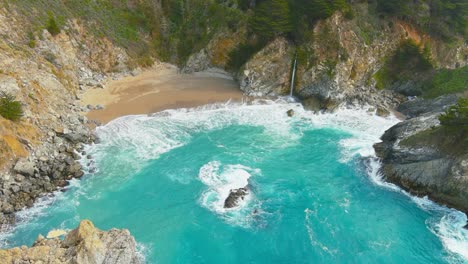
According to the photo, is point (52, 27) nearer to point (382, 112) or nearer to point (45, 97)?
point (45, 97)

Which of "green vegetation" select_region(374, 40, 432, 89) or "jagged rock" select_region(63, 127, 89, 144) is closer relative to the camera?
"jagged rock" select_region(63, 127, 89, 144)

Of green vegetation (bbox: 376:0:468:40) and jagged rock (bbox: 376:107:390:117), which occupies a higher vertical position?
green vegetation (bbox: 376:0:468:40)

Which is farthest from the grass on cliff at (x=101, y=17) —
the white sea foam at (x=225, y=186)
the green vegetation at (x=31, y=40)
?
the white sea foam at (x=225, y=186)

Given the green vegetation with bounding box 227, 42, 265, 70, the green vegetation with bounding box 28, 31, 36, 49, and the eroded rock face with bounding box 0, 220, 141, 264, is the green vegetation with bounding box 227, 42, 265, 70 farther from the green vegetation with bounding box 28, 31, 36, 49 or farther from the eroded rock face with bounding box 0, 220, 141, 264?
the eroded rock face with bounding box 0, 220, 141, 264

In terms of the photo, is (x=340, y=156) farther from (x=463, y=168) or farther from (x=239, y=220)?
(x=239, y=220)

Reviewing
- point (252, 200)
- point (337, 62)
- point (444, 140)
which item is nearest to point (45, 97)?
point (252, 200)

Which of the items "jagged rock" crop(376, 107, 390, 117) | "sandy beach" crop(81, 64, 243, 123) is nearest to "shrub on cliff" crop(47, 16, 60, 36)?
"sandy beach" crop(81, 64, 243, 123)

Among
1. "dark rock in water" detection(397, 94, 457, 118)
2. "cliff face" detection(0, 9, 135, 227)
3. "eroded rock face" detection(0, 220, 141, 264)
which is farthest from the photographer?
"dark rock in water" detection(397, 94, 457, 118)

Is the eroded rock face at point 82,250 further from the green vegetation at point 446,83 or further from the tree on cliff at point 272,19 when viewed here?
the green vegetation at point 446,83
